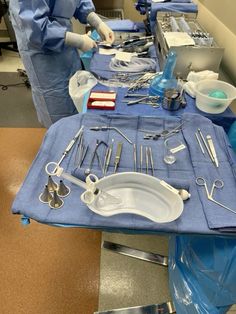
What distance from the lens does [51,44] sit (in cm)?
131

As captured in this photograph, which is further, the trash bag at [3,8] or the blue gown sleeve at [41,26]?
the trash bag at [3,8]

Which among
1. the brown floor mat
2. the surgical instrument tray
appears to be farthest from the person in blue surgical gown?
the brown floor mat

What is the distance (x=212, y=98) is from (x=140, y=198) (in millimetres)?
530

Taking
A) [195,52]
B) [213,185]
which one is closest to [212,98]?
[195,52]

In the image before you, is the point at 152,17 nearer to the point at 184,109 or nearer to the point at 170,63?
the point at 170,63

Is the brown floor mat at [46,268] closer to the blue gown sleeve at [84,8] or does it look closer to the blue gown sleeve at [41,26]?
the blue gown sleeve at [41,26]

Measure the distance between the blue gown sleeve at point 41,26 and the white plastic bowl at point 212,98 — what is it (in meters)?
0.74

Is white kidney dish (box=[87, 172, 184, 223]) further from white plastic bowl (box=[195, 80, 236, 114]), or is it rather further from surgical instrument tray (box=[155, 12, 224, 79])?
surgical instrument tray (box=[155, 12, 224, 79])

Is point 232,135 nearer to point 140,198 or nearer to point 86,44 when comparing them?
point 140,198

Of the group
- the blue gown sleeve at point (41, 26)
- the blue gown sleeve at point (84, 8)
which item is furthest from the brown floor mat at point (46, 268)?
the blue gown sleeve at point (84, 8)

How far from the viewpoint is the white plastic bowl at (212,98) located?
3.23ft

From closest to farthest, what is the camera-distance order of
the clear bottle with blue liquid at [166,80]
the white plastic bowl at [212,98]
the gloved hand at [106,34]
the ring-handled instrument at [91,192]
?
the ring-handled instrument at [91,192], the white plastic bowl at [212,98], the clear bottle with blue liquid at [166,80], the gloved hand at [106,34]

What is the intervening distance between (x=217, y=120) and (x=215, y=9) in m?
1.00

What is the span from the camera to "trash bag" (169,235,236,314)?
667 mm
